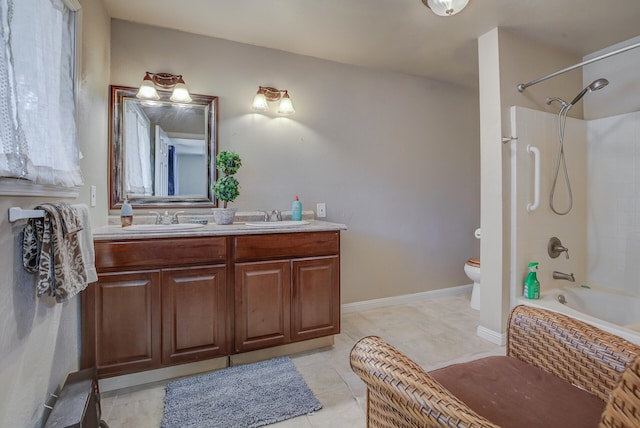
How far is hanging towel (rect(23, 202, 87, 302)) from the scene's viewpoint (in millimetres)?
1040

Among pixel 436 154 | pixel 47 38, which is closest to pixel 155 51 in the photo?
pixel 47 38

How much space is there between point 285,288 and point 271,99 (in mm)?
1523

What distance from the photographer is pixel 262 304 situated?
1903 millimetres

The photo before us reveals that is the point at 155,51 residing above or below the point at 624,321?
above

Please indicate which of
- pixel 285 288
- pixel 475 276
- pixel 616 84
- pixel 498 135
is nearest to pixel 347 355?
pixel 285 288

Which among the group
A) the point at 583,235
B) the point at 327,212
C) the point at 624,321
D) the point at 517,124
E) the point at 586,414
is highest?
the point at 517,124

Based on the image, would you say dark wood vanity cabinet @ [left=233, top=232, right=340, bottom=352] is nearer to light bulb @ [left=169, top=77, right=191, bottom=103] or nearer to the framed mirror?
the framed mirror

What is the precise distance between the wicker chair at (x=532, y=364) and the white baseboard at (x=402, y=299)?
1.73m

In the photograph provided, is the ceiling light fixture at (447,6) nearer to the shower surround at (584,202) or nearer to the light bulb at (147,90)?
the shower surround at (584,202)

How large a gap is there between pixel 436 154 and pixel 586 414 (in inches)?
105

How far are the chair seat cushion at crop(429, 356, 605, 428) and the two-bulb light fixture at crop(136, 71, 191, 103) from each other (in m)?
2.32

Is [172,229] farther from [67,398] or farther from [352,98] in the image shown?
[352,98]

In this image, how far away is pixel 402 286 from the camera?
10.1 feet

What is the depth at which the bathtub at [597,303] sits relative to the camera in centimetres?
213
